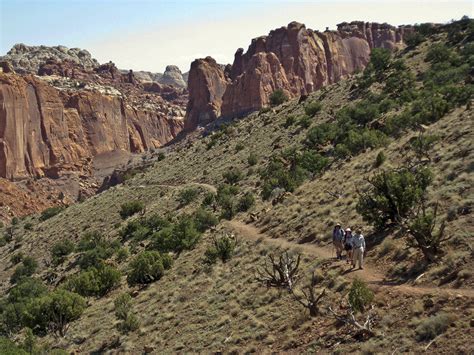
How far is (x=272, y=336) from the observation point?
1462 centimetres

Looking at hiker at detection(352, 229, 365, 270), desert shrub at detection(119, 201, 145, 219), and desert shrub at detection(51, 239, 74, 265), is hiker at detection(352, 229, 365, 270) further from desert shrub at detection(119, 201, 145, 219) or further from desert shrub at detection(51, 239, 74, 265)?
desert shrub at detection(119, 201, 145, 219)

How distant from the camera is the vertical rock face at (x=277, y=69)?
4894 inches

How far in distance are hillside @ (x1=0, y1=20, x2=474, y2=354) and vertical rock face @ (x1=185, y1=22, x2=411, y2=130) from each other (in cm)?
6870

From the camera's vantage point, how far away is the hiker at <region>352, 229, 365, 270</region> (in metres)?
16.3

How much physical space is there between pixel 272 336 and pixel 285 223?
11521mm

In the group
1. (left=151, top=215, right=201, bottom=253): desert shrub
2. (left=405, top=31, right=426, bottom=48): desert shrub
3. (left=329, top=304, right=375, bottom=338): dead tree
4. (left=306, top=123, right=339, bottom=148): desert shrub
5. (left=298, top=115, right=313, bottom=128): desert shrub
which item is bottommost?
(left=151, top=215, right=201, bottom=253): desert shrub

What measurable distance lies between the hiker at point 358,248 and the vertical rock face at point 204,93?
123m

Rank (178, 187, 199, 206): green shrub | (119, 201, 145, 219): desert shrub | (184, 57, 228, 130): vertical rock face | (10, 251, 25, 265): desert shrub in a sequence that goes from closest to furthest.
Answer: (178, 187, 199, 206): green shrub, (10, 251, 25, 265): desert shrub, (119, 201, 145, 219): desert shrub, (184, 57, 228, 130): vertical rock face

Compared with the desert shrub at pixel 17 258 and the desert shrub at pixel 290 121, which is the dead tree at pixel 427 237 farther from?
the desert shrub at pixel 17 258

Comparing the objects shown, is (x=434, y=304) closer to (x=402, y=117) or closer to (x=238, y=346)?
(x=238, y=346)

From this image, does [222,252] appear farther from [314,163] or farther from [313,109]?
[313,109]

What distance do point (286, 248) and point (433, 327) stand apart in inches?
415

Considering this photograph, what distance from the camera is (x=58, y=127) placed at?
456 ft

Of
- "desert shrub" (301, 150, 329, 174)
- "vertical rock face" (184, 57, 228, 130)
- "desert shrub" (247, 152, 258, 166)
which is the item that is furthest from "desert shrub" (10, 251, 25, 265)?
"vertical rock face" (184, 57, 228, 130)
